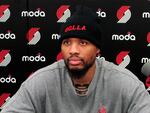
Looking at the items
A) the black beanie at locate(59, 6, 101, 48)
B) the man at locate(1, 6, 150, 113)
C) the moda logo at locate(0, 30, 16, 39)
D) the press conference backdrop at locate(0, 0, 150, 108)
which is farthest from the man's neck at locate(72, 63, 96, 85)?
the moda logo at locate(0, 30, 16, 39)

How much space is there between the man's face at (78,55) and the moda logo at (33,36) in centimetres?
100

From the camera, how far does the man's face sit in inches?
71.2

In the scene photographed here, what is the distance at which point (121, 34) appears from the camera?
2812 millimetres

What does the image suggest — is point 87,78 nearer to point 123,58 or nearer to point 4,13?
point 123,58

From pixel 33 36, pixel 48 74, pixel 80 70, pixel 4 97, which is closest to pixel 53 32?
pixel 33 36

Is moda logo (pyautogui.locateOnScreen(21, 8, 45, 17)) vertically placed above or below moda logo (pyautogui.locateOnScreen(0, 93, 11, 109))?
above

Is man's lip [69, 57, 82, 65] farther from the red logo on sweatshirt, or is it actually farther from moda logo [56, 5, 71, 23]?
A: moda logo [56, 5, 71, 23]

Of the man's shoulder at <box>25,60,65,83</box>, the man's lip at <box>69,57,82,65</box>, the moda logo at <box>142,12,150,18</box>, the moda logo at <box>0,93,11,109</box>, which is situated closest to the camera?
the man's lip at <box>69,57,82,65</box>

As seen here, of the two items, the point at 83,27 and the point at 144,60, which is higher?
the point at 83,27

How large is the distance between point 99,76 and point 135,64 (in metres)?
0.95

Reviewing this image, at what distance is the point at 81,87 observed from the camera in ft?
6.47

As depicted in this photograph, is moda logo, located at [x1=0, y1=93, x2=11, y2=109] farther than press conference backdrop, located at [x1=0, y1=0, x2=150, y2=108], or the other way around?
moda logo, located at [x1=0, y1=93, x2=11, y2=109]

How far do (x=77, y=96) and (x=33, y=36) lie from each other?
1.03 metres

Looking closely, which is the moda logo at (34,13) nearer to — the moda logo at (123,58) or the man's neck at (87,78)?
the moda logo at (123,58)
